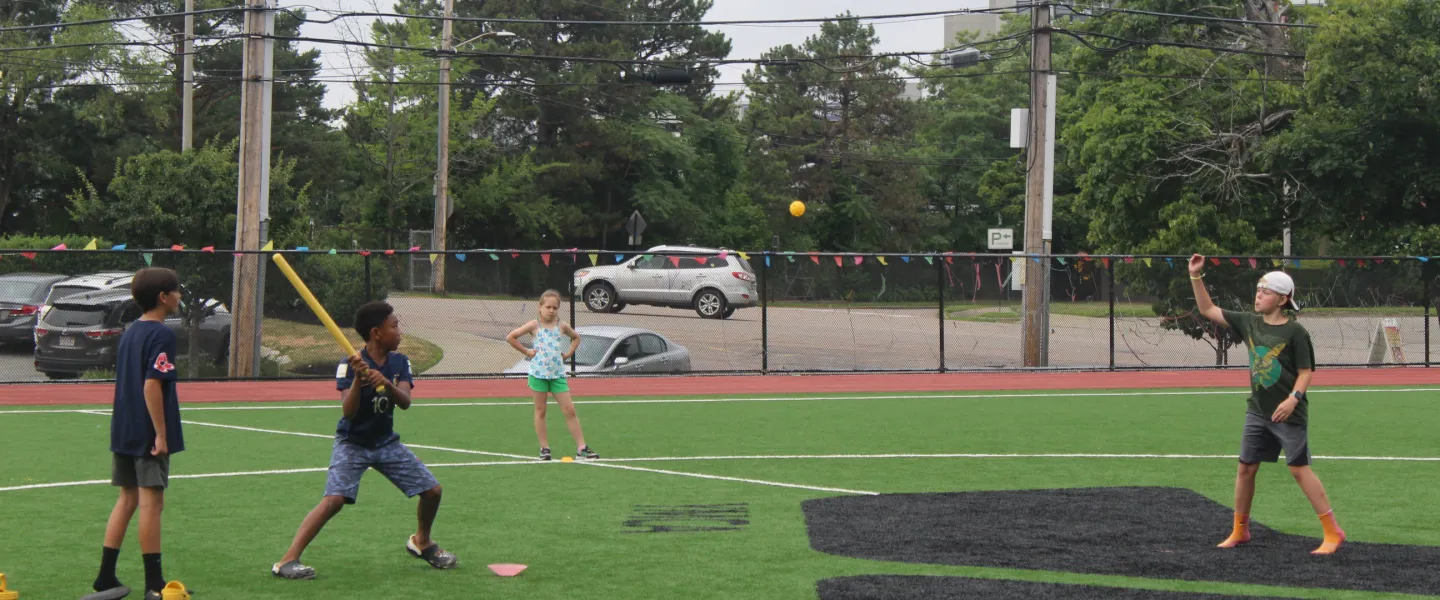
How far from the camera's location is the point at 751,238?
6406cm

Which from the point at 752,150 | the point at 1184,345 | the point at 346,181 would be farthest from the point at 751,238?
the point at 1184,345

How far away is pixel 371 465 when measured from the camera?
7.49m

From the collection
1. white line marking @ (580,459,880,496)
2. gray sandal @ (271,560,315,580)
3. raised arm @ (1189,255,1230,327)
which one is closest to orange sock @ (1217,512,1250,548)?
raised arm @ (1189,255,1230,327)

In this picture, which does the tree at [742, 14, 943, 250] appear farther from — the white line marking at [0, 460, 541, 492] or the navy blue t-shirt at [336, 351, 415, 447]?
the navy blue t-shirt at [336, 351, 415, 447]

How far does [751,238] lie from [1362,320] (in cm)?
4080

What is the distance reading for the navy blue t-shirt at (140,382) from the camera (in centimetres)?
664

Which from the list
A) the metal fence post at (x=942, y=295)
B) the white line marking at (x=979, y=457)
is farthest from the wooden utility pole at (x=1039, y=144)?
the white line marking at (x=979, y=457)

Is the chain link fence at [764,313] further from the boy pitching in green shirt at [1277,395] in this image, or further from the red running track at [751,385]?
the boy pitching in green shirt at [1277,395]

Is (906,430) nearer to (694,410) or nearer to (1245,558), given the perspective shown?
(694,410)

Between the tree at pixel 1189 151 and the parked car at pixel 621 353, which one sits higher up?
the tree at pixel 1189 151

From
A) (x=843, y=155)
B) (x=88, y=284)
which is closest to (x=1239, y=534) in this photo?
(x=88, y=284)

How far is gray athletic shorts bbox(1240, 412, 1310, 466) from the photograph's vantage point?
8.08m

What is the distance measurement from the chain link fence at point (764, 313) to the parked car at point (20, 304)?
24 millimetres

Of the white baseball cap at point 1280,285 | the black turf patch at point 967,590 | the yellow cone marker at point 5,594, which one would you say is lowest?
the yellow cone marker at point 5,594
